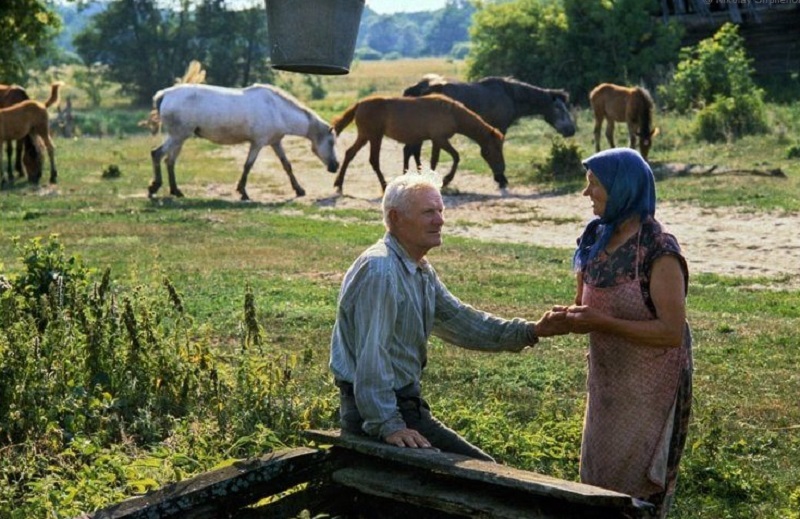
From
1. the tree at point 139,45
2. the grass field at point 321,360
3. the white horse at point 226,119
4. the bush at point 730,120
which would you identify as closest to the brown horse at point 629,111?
the bush at point 730,120

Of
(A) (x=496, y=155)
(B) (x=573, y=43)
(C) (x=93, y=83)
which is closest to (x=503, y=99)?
(A) (x=496, y=155)

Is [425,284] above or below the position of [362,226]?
above

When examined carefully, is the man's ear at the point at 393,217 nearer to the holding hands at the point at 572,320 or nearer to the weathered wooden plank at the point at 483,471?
the holding hands at the point at 572,320

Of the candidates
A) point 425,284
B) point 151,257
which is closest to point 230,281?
point 151,257

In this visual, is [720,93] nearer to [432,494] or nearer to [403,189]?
[403,189]

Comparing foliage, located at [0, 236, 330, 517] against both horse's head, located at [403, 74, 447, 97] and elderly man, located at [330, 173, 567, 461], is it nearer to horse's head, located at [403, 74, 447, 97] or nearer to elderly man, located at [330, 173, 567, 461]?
elderly man, located at [330, 173, 567, 461]

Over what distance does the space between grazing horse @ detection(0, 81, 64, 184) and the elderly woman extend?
21237 mm

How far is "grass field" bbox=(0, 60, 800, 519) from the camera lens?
6.01 m

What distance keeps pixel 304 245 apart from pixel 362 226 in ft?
8.28

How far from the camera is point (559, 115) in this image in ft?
86.0

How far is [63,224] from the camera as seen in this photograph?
17.6 meters

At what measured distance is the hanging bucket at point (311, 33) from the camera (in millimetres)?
5980

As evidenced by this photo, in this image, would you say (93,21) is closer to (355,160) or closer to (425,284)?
(355,160)

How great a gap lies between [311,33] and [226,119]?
1748cm
